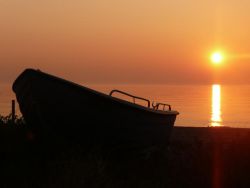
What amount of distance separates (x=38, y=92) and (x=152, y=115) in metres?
3.03

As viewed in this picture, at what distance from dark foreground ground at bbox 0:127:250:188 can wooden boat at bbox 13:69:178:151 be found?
0.40 m

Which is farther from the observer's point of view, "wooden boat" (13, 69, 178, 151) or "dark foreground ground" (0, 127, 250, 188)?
"wooden boat" (13, 69, 178, 151)

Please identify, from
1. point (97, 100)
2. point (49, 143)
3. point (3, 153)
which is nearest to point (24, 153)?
point (3, 153)

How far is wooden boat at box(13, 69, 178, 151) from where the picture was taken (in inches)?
417

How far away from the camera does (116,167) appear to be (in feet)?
35.8

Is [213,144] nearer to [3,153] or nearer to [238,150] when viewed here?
[238,150]

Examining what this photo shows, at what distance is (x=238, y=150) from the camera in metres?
14.5

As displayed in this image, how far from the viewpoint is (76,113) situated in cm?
1069

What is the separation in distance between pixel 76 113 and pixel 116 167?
155 cm

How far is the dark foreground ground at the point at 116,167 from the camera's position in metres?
8.59

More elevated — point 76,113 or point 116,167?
point 76,113

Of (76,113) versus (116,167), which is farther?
(116,167)

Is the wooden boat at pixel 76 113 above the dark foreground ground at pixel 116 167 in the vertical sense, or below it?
above

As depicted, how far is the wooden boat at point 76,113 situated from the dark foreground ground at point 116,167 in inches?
15.8
